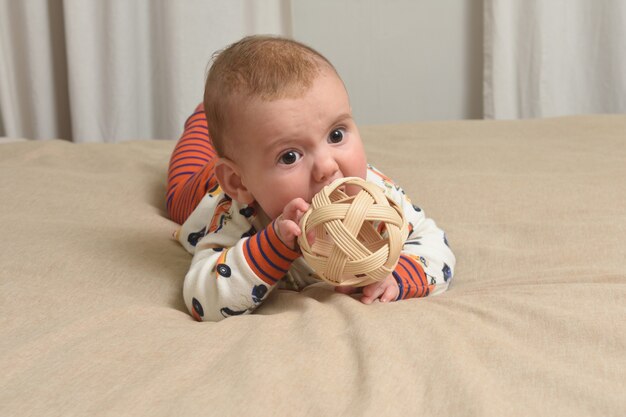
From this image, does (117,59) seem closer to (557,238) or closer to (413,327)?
(557,238)

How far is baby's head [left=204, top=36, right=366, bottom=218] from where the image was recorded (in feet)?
3.67

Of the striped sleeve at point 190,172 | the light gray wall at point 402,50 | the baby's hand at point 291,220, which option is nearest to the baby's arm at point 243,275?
the baby's hand at point 291,220

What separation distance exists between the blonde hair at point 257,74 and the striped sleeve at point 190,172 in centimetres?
27

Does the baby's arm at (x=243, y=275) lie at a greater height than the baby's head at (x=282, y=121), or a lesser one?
lesser

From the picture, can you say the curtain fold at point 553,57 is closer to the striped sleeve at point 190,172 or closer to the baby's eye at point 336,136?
the striped sleeve at point 190,172

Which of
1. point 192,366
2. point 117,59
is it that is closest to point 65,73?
point 117,59

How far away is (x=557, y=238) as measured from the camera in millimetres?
1297

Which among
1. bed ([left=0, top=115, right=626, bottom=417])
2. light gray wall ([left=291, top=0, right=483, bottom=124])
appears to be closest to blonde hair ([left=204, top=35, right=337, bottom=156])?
bed ([left=0, top=115, right=626, bottom=417])

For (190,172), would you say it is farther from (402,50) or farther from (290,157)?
(402,50)

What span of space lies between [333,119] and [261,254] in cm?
20

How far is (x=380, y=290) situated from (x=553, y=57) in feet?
6.12

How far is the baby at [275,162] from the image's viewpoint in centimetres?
112

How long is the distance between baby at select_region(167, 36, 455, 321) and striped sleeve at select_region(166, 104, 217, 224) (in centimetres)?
29

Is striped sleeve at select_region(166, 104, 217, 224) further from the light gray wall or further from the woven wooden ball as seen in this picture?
the light gray wall
